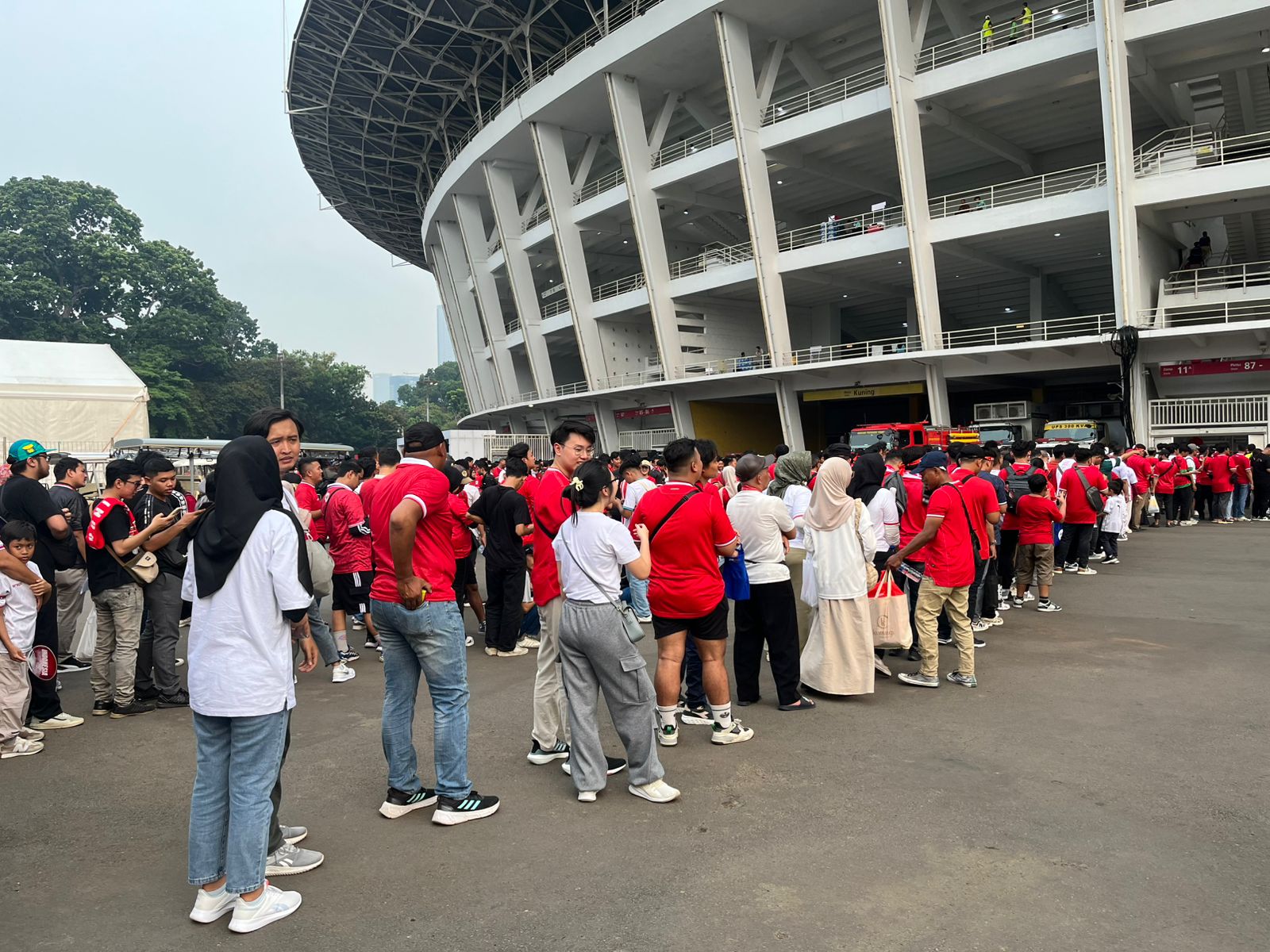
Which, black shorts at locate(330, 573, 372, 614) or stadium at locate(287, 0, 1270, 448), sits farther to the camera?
stadium at locate(287, 0, 1270, 448)

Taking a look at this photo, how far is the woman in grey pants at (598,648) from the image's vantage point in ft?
12.7

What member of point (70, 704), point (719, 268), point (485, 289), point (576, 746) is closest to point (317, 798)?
point (576, 746)

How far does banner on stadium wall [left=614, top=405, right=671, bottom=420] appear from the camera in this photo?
2995cm

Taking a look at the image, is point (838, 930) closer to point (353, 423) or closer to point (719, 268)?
point (719, 268)

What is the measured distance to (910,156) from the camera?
20266mm

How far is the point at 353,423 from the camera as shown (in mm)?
72688

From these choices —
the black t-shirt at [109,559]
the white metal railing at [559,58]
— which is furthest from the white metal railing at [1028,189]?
the black t-shirt at [109,559]

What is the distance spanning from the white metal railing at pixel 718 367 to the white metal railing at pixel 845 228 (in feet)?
13.0

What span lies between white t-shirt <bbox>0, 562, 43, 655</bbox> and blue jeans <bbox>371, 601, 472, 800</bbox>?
284 centimetres

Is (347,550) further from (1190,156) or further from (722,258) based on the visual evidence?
(722,258)

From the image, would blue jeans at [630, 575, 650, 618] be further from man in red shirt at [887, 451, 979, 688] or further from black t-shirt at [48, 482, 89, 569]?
black t-shirt at [48, 482, 89, 569]

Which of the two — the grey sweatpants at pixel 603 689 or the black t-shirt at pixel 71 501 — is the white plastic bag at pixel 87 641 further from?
the grey sweatpants at pixel 603 689

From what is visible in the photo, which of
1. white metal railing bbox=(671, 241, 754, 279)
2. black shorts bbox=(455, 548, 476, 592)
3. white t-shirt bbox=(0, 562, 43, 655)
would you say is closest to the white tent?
white metal railing bbox=(671, 241, 754, 279)

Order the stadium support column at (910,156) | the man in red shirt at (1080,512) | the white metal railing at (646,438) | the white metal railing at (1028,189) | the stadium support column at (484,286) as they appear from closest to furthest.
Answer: the man in red shirt at (1080,512) → the stadium support column at (910,156) → the white metal railing at (1028,189) → the white metal railing at (646,438) → the stadium support column at (484,286)
